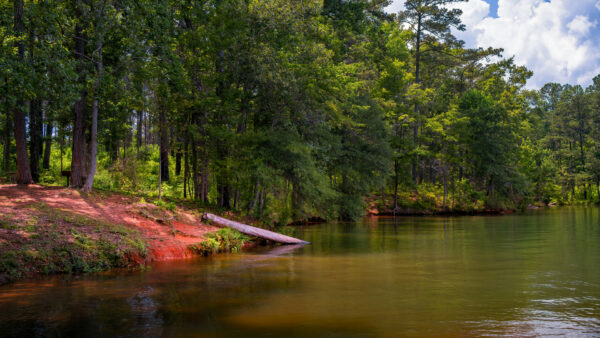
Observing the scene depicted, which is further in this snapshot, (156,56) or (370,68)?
(370,68)

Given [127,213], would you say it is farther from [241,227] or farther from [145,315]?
[145,315]

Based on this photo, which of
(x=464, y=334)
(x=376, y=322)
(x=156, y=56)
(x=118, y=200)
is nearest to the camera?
(x=464, y=334)

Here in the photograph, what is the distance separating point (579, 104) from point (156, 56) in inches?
2816

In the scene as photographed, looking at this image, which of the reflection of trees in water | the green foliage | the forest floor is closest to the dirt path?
the forest floor

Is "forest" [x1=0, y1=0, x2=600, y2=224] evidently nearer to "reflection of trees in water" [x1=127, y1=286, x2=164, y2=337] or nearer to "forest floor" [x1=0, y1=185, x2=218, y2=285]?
"forest floor" [x1=0, y1=185, x2=218, y2=285]

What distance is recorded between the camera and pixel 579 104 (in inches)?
2788

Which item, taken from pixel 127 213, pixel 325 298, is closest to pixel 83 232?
pixel 127 213

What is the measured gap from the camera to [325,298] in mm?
8875

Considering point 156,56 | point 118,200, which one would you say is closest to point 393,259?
point 118,200

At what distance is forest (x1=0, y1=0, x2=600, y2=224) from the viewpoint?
16.2 meters

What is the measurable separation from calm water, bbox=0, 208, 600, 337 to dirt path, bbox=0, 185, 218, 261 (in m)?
1.17

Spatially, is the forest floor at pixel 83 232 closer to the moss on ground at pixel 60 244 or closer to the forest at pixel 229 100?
the moss on ground at pixel 60 244

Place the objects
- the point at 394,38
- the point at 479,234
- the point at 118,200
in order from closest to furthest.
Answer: the point at 118,200
the point at 479,234
the point at 394,38

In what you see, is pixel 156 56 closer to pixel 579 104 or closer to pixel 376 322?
pixel 376 322
